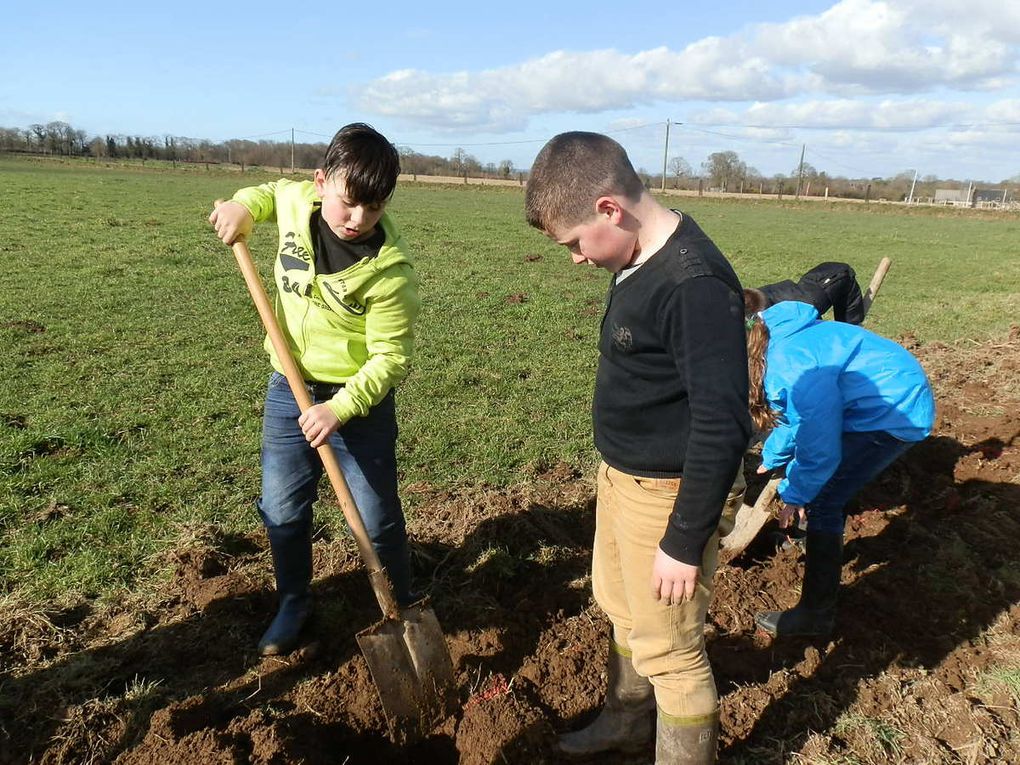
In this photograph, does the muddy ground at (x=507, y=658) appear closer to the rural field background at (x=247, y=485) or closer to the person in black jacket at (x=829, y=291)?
the rural field background at (x=247, y=485)

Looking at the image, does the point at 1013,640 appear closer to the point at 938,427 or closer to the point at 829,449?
the point at 829,449

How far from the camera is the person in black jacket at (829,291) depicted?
5.84 meters

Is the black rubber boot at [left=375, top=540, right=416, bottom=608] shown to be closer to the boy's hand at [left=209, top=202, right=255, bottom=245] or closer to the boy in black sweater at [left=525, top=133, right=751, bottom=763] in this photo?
the boy in black sweater at [left=525, top=133, right=751, bottom=763]

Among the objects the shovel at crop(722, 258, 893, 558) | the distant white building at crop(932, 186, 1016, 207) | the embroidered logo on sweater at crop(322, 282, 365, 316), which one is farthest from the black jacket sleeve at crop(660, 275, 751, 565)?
the distant white building at crop(932, 186, 1016, 207)

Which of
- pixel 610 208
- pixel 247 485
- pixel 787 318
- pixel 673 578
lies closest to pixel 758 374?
pixel 787 318

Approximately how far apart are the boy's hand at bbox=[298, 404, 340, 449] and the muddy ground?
1.02 metres

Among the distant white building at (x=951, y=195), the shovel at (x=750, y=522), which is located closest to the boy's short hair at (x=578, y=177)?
the shovel at (x=750, y=522)

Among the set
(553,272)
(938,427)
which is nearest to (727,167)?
(553,272)

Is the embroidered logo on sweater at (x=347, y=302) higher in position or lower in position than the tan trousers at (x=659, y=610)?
higher

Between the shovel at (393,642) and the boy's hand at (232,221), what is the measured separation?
55mm

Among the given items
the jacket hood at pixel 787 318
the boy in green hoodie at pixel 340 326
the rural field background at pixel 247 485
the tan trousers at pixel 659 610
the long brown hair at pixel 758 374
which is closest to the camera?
the tan trousers at pixel 659 610

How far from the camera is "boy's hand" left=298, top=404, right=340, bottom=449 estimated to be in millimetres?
2641

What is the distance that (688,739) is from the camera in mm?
2350

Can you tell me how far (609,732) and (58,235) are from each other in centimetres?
1423
